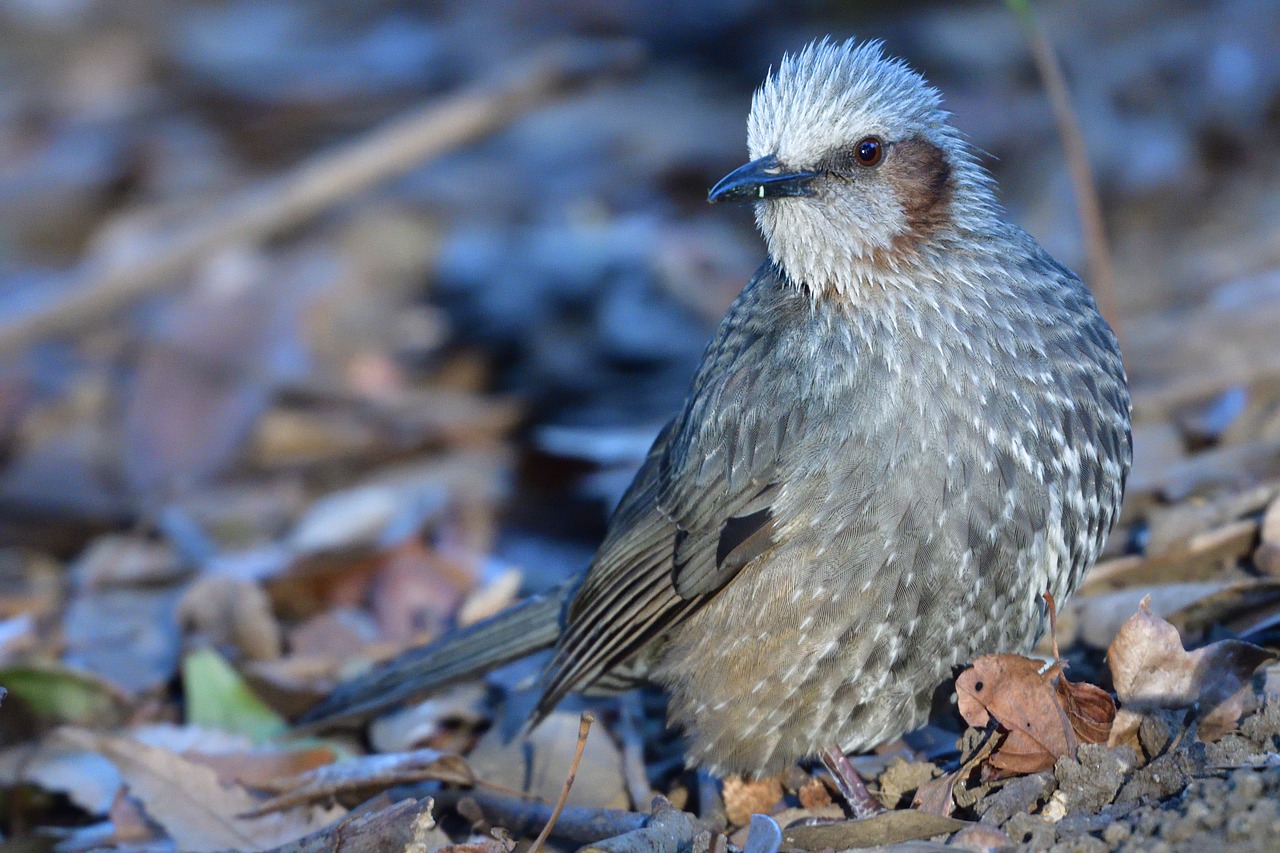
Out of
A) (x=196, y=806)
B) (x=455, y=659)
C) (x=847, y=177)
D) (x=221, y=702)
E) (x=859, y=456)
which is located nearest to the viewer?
(x=859, y=456)

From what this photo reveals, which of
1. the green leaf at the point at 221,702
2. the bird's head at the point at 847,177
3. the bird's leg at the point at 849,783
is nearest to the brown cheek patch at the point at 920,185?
the bird's head at the point at 847,177

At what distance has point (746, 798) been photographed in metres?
3.78

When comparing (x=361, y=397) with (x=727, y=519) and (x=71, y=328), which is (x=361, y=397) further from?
(x=727, y=519)

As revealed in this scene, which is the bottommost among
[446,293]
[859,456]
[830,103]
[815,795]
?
[815,795]

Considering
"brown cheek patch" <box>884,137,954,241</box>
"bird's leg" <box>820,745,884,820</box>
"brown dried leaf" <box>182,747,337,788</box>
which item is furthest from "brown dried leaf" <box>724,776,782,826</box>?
"brown cheek patch" <box>884,137,954,241</box>

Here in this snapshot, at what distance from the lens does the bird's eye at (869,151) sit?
3.75 m

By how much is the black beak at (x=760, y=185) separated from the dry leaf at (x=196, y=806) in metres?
2.00

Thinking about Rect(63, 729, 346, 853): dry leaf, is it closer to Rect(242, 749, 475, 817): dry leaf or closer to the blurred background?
Rect(242, 749, 475, 817): dry leaf

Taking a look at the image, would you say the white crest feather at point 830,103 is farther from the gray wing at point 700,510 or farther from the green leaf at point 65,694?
the green leaf at point 65,694

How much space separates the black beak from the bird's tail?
1374 mm

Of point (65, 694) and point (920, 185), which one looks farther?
point (65, 694)

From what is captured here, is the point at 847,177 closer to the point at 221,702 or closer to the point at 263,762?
the point at 263,762

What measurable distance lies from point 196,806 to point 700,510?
1641 mm

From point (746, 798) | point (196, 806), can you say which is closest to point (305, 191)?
point (196, 806)
